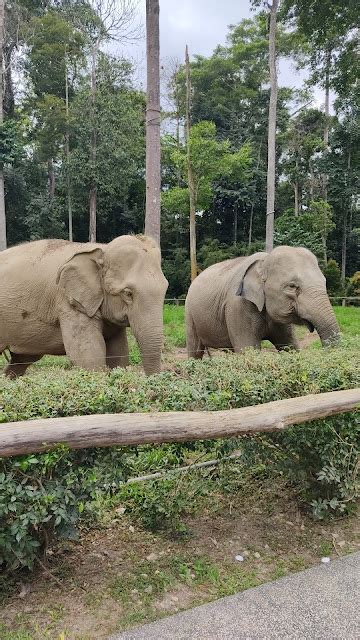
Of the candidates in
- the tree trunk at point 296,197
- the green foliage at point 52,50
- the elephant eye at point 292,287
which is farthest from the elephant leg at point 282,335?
the green foliage at point 52,50

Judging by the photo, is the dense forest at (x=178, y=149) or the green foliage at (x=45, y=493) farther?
the dense forest at (x=178, y=149)

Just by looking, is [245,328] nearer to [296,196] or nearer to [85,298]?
[85,298]

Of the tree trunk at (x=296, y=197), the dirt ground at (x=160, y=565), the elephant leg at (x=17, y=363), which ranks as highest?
the tree trunk at (x=296, y=197)

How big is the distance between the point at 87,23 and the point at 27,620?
27.2 meters

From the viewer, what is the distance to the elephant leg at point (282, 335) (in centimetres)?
565

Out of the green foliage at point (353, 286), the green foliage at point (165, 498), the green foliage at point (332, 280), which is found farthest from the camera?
the green foliage at point (353, 286)

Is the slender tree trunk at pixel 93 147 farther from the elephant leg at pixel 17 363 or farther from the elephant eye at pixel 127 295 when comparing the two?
the elephant eye at pixel 127 295

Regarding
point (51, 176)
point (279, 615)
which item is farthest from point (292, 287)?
point (51, 176)

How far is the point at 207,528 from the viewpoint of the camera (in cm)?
340

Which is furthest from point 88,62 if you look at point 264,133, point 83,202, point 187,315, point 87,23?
point 187,315

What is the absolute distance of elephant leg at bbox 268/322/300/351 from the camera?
18.5 ft

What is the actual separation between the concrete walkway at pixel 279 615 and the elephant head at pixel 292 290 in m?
2.49

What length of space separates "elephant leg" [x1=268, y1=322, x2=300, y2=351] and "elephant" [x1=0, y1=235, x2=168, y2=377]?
1578mm

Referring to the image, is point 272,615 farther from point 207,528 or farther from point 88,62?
point 88,62
